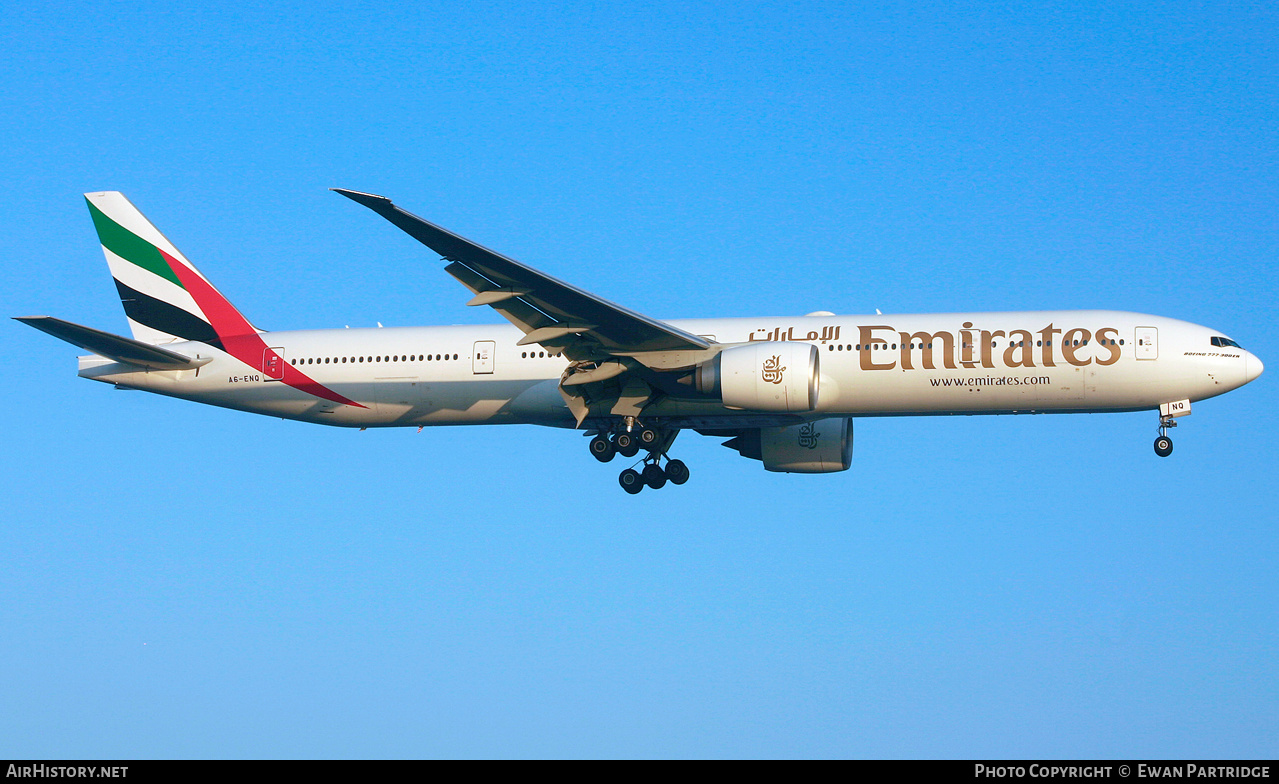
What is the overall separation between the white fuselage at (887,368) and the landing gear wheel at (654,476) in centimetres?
220

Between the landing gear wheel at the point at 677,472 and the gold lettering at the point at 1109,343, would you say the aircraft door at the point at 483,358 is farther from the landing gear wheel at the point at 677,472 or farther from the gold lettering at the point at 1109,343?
the gold lettering at the point at 1109,343

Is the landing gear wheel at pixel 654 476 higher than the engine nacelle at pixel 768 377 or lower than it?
lower

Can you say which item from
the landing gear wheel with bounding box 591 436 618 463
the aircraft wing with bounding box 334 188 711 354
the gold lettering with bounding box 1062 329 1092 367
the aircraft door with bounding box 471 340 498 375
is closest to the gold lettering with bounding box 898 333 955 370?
the gold lettering with bounding box 1062 329 1092 367

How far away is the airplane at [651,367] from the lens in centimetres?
2904

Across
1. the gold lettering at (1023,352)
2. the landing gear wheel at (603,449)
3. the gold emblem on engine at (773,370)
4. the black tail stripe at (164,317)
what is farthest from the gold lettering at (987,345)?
the black tail stripe at (164,317)

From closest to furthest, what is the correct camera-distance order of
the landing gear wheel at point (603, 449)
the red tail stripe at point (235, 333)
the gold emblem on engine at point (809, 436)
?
the landing gear wheel at point (603, 449) < the red tail stripe at point (235, 333) < the gold emblem on engine at point (809, 436)

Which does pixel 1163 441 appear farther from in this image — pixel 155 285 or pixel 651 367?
pixel 155 285

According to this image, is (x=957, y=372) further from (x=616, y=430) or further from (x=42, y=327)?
(x=42, y=327)

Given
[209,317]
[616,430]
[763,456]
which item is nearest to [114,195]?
[209,317]

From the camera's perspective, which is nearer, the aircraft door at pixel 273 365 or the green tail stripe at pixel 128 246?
the aircraft door at pixel 273 365

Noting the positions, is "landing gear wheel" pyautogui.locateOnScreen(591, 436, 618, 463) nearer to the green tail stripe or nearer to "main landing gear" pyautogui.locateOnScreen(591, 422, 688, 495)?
"main landing gear" pyautogui.locateOnScreen(591, 422, 688, 495)

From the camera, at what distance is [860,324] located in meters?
30.8

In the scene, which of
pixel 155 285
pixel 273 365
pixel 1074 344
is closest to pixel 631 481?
pixel 273 365

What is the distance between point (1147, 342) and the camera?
1163 inches
